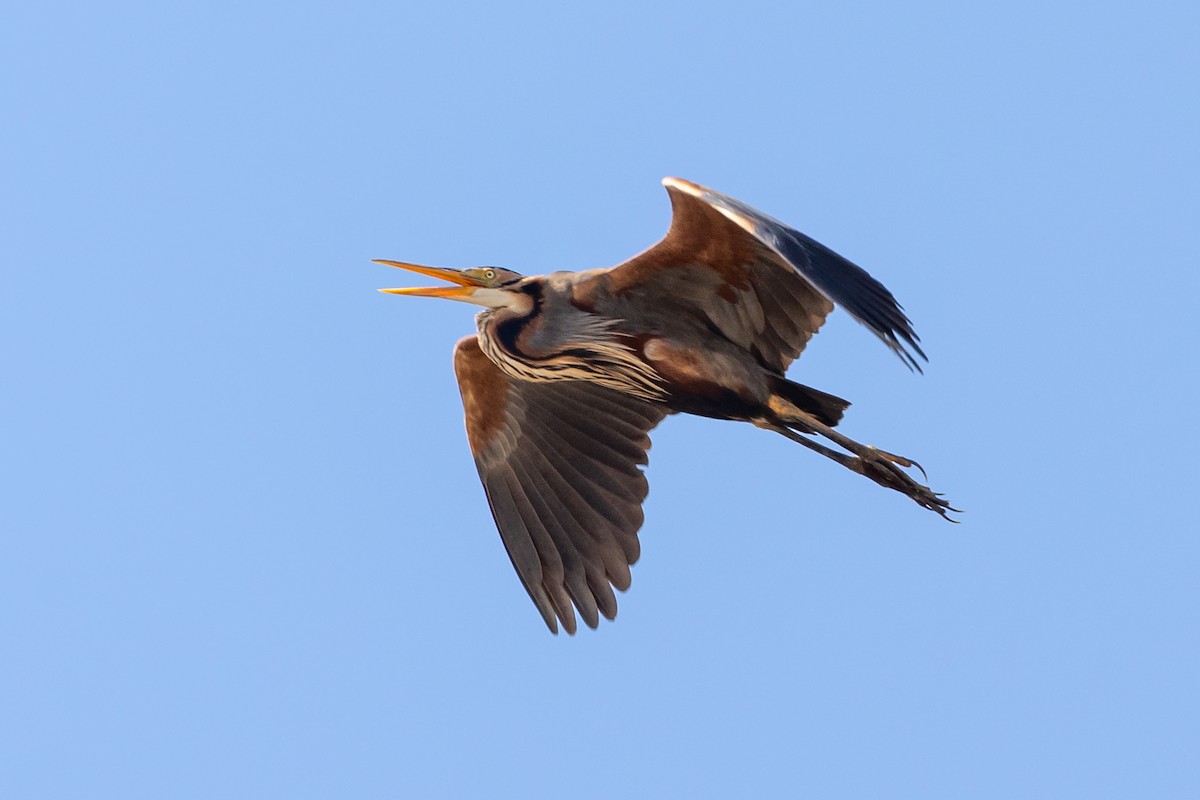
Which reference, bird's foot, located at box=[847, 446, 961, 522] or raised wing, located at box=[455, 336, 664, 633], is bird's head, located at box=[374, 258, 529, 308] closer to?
raised wing, located at box=[455, 336, 664, 633]

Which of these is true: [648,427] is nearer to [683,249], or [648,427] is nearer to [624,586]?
[624,586]

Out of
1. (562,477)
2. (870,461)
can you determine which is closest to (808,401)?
(870,461)

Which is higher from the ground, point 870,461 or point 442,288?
point 442,288

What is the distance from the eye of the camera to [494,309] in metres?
10.3

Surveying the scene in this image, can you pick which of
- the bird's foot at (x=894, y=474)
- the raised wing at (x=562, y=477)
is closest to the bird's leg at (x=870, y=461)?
the bird's foot at (x=894, y=474)

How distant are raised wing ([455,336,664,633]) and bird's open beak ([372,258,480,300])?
58 centimetres

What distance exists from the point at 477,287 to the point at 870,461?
7.89ft

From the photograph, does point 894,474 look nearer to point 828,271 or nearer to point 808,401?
point 808,401

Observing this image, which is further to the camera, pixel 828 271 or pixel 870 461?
pixel 870 461

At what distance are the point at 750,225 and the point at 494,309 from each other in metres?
2.08

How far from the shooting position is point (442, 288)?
1036cm

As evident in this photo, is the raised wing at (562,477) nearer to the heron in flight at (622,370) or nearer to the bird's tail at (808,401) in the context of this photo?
the heron in flight at (622,370)

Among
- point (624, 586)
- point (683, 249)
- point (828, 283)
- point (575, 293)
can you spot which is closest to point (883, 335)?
point (828, 283)

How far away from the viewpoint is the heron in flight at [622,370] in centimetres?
955
